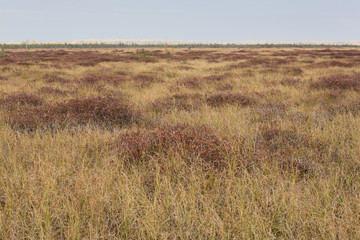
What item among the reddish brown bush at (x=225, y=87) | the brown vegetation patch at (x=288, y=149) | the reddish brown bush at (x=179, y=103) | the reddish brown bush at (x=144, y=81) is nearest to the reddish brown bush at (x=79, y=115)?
the reddish brown bush at (x=179, y=103)

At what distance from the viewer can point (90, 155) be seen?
3.38 m

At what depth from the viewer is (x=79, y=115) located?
5102 millimetres

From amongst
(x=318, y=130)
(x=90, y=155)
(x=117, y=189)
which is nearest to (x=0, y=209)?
(x=117, y=189)

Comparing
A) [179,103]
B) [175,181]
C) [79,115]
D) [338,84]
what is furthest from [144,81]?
[175,181]

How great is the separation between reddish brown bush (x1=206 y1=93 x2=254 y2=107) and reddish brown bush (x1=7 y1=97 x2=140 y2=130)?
2.46m

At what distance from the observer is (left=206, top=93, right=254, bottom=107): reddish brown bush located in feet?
22.0

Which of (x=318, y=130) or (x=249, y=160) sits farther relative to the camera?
(x=318, y=130)

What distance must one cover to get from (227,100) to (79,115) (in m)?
4.03

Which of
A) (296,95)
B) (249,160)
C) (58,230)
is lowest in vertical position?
(58,230)

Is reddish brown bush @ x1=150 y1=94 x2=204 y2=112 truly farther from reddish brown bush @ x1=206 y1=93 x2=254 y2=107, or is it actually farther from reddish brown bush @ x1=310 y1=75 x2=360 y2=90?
reddish brown bush @ x1=310 y1=75 x2=360 y2=90

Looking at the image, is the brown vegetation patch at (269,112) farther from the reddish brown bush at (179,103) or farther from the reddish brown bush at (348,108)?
the reddish brown bush at (179,103)

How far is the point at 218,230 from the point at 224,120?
10.8 feet

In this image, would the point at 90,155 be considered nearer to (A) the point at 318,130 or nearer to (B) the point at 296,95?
(A) the point at 318,130

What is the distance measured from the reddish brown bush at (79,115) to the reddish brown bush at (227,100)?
2.46 meters
